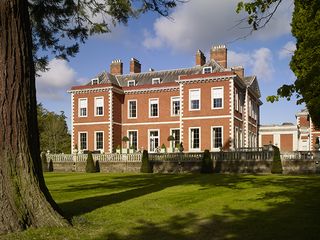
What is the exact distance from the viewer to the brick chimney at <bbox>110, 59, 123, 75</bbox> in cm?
4575

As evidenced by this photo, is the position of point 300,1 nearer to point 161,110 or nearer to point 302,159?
point 302,159

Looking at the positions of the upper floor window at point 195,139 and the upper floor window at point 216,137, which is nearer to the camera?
the upper floor window at point 216,137

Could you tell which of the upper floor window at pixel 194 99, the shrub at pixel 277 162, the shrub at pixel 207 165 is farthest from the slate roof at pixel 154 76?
the shrub at pixel 277 162

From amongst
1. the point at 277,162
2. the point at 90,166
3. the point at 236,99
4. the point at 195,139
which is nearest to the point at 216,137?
the point at 195,139

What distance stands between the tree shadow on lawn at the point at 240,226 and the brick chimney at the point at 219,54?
2981 centimetres

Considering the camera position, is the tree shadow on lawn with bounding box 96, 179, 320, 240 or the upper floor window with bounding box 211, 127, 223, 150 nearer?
the tree shadow on lawn with bounding box 96, 179, 320, 240

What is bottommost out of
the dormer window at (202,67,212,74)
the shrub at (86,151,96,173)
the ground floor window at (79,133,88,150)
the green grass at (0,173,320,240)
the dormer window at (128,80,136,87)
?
the shrub at (86,151,96,173)

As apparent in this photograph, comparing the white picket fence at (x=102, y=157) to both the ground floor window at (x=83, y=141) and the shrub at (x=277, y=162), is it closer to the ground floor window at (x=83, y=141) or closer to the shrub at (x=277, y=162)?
the ground floor window at (x=83, y=141)

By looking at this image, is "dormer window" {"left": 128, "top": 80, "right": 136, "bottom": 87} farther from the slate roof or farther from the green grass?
the green grass

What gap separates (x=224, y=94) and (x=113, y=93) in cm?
1155

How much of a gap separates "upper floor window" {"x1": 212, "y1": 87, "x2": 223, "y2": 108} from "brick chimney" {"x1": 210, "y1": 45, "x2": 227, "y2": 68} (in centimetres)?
410

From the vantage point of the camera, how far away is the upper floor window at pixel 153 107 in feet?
133

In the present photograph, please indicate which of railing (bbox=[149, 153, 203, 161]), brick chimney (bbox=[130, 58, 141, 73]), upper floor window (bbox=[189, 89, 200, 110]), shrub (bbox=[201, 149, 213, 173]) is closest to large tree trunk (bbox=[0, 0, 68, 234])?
shrub (bbox=[201, 149, 213, 173])

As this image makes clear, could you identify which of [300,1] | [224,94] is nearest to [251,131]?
[224,94]
